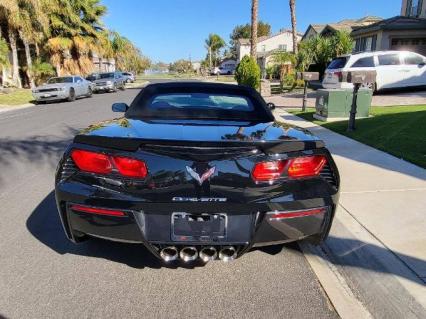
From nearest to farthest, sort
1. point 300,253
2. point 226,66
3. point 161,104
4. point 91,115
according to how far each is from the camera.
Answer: point 300,253 → point 161,104 → point 91,115 → point 226,66

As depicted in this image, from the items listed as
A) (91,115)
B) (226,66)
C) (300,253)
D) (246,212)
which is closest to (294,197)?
(246,212)

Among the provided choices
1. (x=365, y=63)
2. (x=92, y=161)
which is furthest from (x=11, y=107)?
(x=92, y=161)

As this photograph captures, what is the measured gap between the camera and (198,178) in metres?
2.62

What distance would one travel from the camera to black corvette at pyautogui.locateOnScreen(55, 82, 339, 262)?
263cm

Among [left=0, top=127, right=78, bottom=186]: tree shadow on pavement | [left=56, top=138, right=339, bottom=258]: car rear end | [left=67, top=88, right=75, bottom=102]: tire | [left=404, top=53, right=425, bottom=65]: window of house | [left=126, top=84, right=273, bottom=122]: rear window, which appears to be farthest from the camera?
[left=67, top=88, right=75, bottom=102]: tire

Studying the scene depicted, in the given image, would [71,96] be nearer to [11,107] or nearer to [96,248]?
[11,107]

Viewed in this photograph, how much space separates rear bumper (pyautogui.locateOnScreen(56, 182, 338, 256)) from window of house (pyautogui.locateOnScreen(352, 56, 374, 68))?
13.8 meters

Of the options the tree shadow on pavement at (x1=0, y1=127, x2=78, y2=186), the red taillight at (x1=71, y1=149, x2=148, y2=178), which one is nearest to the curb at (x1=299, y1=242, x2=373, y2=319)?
the red taillight at (x1=71, y1=149, x2=148, y2=178)

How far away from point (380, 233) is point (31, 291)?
299 centimetres

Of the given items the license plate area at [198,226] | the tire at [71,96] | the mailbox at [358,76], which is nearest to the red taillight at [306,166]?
the license plate area at [198,226]

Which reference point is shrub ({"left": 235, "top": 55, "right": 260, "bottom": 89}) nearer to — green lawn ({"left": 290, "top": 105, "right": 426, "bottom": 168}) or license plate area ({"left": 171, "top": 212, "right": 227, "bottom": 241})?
green lawn ({"left": 290, "top": 105, "right": 426, "bottom": 168})

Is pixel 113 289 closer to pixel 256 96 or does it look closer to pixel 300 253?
pixel 300 253

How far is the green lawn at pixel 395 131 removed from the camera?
6.81 meters

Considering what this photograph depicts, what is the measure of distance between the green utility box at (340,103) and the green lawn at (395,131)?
1.07 feet
